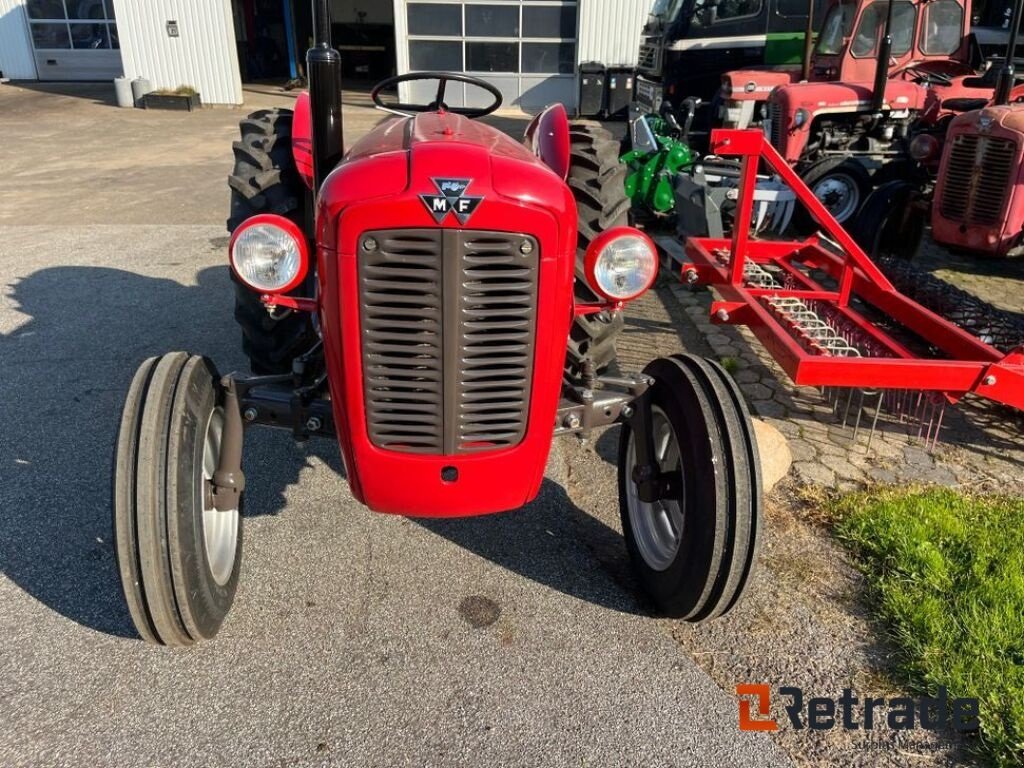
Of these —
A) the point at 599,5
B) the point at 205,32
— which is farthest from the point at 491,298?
the point at 205,32

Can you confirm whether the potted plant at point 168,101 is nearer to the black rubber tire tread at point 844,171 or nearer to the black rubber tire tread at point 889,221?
the black rubber tire tread at point 844,171

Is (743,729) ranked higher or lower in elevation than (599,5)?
lower

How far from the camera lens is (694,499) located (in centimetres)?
235

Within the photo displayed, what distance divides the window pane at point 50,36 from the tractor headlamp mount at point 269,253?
20.9 m

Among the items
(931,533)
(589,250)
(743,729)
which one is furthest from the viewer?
(931,533)

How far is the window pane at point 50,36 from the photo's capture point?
18.6m

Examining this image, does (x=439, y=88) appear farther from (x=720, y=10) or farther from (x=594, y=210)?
(x=720, y=10)

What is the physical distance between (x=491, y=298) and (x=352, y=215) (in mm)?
405

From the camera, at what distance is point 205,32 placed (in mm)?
15906

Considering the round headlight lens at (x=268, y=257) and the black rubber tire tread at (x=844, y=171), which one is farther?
the black rubber tire tread at (x=844, y=171)

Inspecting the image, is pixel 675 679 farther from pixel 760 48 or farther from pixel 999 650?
pixel 760 48

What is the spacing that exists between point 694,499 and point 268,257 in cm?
143

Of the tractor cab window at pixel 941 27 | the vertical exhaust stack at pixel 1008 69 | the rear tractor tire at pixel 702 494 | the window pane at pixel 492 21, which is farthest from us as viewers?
the window pane at pixel 492 21

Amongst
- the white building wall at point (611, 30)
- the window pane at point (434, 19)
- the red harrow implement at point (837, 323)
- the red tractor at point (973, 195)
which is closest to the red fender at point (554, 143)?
the red harrow implement at point (837, 323)
